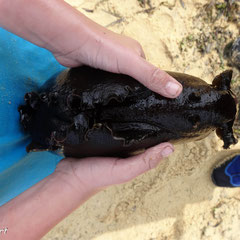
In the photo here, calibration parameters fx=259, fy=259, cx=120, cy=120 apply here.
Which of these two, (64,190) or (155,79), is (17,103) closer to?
(64,190)

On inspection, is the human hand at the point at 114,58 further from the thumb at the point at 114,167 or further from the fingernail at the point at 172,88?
the thumb at the point at 114,167

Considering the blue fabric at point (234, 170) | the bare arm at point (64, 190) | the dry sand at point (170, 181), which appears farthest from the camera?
the blue fabric at point (234, 170)

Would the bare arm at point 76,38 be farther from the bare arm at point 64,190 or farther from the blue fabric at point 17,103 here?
the bare arm at point 64,190

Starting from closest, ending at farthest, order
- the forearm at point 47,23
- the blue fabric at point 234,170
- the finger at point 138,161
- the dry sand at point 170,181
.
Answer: the forearm at point 47,23 → the finger at point 138,161 → the dry sand at point 170,181 → the blue fabric at point 234,170

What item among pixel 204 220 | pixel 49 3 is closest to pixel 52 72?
pixel 49 3

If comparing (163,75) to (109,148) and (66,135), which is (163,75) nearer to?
(109,148)

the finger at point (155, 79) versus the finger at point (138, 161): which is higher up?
the finger at point (155, 79)

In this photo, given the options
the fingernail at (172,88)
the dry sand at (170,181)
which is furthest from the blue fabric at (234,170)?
the fingernail at (172,88)

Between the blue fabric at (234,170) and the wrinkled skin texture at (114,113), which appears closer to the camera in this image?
the wrinkled skin texture at (114,113)
